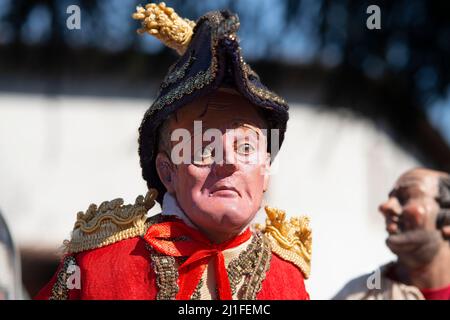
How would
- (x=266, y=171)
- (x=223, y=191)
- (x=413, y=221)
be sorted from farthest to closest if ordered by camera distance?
(x=413, y=221), (x=266, y=171), (x=223, y=191)

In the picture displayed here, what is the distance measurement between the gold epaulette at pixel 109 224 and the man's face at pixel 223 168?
0.33 ft

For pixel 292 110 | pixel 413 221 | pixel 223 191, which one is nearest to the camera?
pixel 223 191

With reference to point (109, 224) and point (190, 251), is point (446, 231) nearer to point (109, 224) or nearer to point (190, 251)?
point (190, 251)

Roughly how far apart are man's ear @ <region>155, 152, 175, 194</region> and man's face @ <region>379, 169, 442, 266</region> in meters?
0.67

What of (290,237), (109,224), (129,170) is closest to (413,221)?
(290,237)

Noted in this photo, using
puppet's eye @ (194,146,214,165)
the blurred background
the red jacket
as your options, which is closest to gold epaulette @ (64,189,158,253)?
the red jacket

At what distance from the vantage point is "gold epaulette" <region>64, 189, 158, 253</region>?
2.21m

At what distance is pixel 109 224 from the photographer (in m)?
2.24

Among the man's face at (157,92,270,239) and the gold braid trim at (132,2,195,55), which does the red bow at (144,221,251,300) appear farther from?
the gold braid trim at (132,2,195,55)

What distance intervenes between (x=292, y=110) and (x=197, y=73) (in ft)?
12.1

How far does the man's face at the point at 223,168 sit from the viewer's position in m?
2.11

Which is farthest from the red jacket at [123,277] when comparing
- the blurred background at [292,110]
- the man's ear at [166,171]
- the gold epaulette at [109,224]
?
the blurred background at [292,110]
